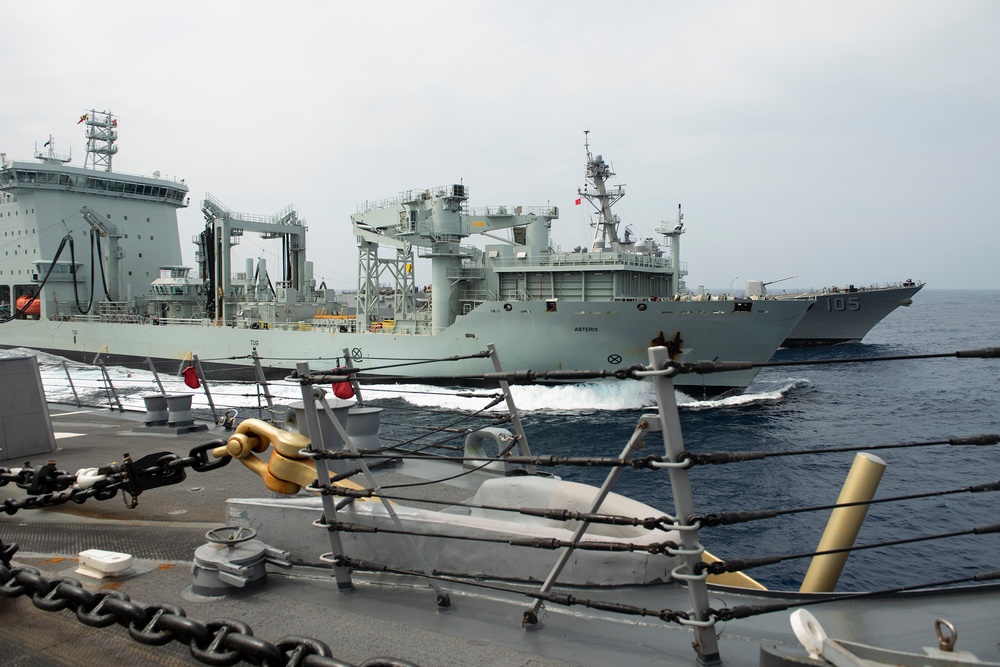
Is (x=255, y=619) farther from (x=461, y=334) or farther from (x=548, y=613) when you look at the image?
(x=461, y=334)

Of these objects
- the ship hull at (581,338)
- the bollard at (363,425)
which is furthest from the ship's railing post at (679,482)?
the ship hull at (581,338)

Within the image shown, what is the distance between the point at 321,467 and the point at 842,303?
53.5 m

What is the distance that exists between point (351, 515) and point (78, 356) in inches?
1620

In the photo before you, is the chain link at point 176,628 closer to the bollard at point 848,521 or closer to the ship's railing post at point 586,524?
the ship's railing post at point 586,524

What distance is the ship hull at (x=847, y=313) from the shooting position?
49.3m

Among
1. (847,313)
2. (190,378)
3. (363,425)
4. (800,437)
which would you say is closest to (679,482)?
(363,425)

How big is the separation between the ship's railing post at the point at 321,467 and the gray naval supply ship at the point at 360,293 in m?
13.3

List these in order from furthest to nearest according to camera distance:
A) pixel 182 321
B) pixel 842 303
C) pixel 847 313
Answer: pixel 847 313, pixel 842 303, pixel 182 321

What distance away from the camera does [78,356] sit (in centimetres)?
3762

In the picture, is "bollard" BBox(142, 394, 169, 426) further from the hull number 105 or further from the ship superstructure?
the hull number 105

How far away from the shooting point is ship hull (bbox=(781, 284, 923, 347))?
49312 millimetres

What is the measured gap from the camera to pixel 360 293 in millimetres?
31781

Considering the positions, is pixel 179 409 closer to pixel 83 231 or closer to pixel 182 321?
pixel 182 321

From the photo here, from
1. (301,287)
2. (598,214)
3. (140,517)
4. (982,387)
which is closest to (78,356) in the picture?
(301,287)
